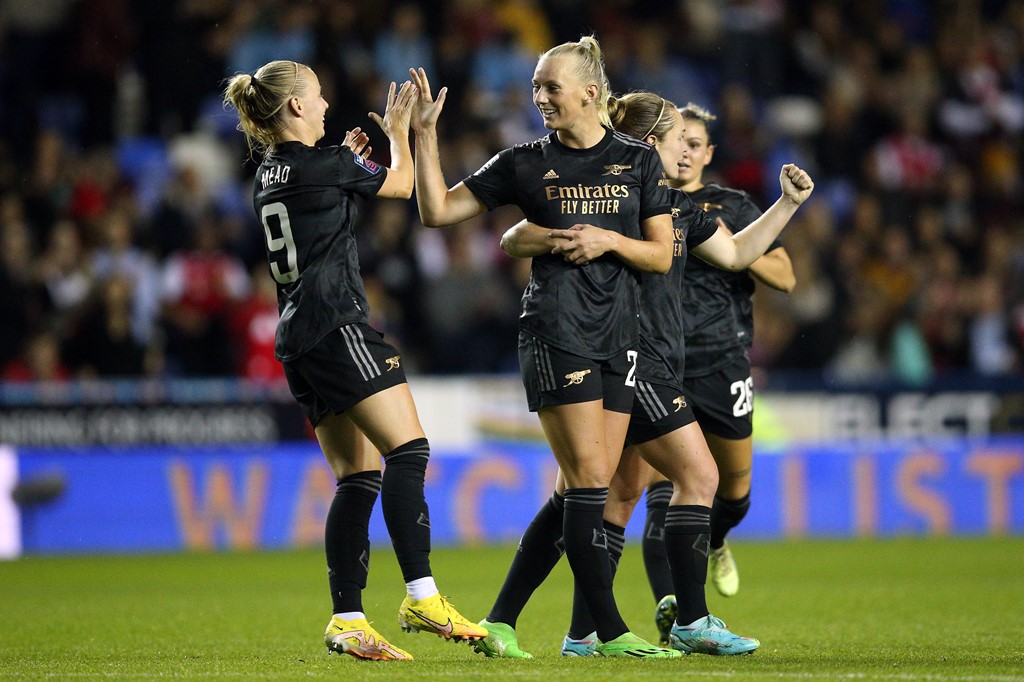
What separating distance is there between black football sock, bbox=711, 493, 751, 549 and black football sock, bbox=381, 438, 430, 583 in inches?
74.6

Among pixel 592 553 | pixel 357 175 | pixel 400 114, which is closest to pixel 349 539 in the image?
pixel 592 553

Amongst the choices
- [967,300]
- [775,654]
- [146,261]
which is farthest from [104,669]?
[967,300]

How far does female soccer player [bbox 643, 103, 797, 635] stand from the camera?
667cm

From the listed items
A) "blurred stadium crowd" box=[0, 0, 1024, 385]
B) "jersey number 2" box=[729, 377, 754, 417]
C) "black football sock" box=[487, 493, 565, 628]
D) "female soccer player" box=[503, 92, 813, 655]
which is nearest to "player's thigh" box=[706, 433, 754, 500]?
"jersey number 2" box=[729, 377, 754, 417]

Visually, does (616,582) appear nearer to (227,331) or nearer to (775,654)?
(775,654)

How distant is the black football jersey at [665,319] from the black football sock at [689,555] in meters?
0.50

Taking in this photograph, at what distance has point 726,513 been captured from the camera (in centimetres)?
706

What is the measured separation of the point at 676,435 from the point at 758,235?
37.9 inches

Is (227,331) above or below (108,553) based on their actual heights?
above

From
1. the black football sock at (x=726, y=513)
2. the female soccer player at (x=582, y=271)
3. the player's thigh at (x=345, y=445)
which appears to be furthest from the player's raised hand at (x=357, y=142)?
the black football sock at (x=726, y=513)

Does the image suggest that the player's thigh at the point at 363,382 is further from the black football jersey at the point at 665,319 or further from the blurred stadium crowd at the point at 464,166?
the blurred stadium crowd at the point at 464,166

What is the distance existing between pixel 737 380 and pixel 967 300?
942 centimetres

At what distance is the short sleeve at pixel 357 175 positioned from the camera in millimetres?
5551

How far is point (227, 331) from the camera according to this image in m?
13.2
